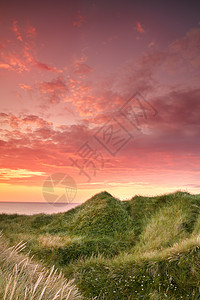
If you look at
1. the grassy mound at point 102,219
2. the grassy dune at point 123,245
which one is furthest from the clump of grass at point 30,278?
the grassy mound at point 102,219

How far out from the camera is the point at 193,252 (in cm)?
639

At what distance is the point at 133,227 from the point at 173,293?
16.5 ft

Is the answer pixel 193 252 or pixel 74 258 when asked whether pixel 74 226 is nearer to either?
pixel 74 258

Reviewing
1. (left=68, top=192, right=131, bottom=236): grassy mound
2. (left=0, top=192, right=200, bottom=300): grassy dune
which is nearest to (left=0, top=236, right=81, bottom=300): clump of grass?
(left=0, top=192, right=200, bottom=300): grassy dune

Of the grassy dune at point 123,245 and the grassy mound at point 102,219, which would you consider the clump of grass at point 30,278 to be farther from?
the grassy mound at point 102,219

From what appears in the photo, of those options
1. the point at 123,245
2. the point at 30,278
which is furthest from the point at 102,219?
the point at 30,278

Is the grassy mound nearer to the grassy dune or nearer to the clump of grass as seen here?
the grassy dune

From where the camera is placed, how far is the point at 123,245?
30.5 ft

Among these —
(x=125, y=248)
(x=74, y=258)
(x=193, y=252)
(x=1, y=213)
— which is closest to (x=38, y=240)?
(x=74, y=258)

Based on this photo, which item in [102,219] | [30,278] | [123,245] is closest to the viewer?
[30,278]

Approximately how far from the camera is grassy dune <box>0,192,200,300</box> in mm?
5859

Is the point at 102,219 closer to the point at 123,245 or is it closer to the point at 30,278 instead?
the point at 123,245

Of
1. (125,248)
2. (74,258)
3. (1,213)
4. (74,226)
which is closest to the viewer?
(74,258)

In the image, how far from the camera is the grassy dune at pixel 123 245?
5.86m
